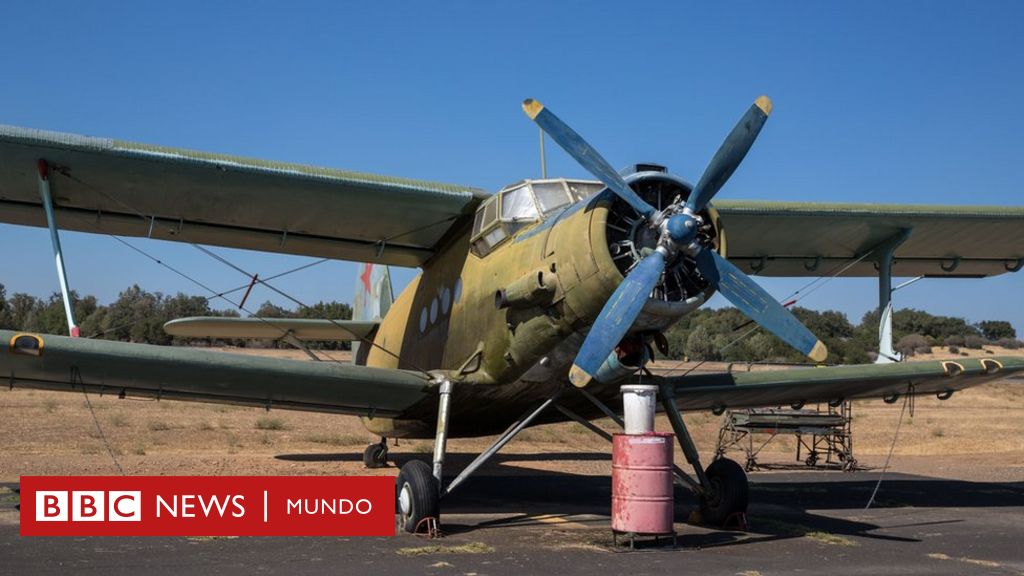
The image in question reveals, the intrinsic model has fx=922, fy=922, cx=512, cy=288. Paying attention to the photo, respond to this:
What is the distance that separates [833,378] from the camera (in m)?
12.2

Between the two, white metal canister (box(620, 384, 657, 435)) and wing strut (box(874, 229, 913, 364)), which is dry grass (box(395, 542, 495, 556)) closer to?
white metal canister (box(620, 384, 657, 435))

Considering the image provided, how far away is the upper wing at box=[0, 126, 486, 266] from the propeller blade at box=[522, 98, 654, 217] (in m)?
2.79

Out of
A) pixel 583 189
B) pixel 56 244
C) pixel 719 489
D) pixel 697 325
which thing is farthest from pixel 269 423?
pixel 697 325

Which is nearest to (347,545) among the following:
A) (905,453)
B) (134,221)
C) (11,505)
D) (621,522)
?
(621,522)

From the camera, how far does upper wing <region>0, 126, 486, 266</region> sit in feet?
35.5

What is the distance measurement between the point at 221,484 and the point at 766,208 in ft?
26.6

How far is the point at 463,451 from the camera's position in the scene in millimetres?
21375

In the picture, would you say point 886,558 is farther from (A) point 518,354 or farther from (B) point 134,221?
(B) point 134,221

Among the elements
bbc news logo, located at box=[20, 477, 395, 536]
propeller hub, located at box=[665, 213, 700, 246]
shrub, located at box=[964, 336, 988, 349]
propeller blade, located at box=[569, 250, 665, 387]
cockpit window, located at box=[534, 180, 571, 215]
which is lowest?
bbc news logo, located at box=[20, 477, 395, 536]

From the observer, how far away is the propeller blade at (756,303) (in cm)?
877

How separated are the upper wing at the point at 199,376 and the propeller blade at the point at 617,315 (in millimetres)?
3108

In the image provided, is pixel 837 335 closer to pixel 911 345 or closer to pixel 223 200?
pixel 911 345

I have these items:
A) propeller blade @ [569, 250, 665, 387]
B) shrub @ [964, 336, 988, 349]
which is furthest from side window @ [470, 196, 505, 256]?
shrub @ [964, 336, 988, 349]

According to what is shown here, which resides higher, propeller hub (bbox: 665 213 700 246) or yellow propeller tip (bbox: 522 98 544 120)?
yellow propeller tip (bbox: 522 98 544 120)
